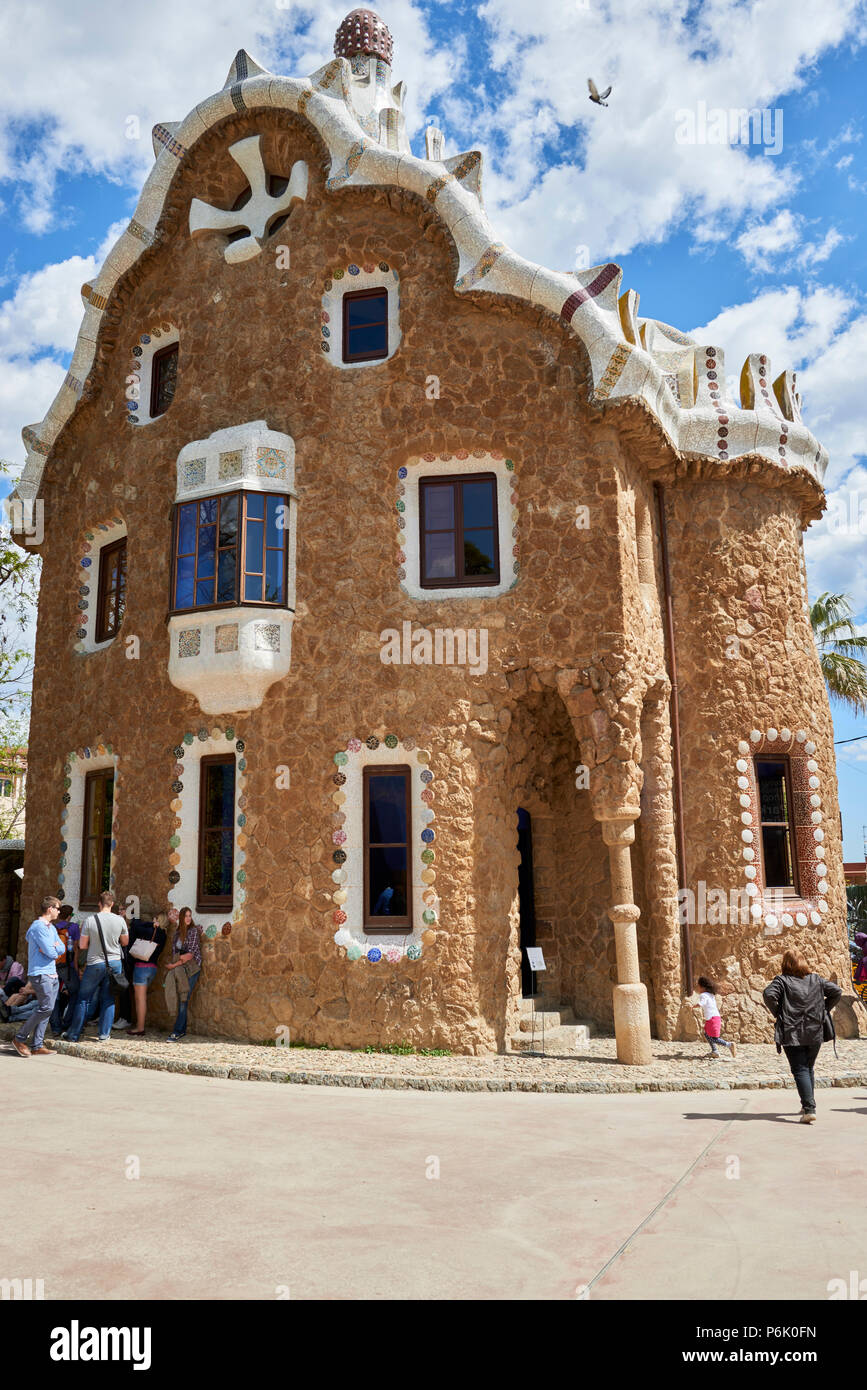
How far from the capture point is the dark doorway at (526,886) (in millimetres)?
12852

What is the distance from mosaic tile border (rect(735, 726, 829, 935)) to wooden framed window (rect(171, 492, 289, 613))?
602 centimetres

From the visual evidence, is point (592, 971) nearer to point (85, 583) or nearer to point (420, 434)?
point (420, 434)

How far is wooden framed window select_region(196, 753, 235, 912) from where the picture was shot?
39.8ft

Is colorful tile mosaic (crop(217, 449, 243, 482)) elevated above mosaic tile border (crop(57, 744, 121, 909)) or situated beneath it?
elevated above

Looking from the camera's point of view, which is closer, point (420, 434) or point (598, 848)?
point (420, 434)

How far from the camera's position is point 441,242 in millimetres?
12203

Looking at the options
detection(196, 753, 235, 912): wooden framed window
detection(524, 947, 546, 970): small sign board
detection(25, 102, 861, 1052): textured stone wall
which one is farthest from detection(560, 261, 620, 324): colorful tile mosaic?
detection(524, 947, 546, 970): small sign board

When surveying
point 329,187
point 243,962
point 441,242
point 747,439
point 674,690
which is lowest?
point 243,962

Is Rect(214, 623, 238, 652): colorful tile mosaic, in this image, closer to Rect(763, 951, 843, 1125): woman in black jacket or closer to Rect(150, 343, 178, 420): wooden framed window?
Rect(150, 343, 178, 420): wooden framed window

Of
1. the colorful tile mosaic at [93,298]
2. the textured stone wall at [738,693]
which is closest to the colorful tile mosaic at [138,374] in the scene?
the colorful tile mosaic at [93,298]

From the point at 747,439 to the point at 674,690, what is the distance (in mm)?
3441

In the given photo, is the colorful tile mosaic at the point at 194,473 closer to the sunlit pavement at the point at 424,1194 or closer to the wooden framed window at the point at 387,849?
the wooden framed window at the point at 387,849
